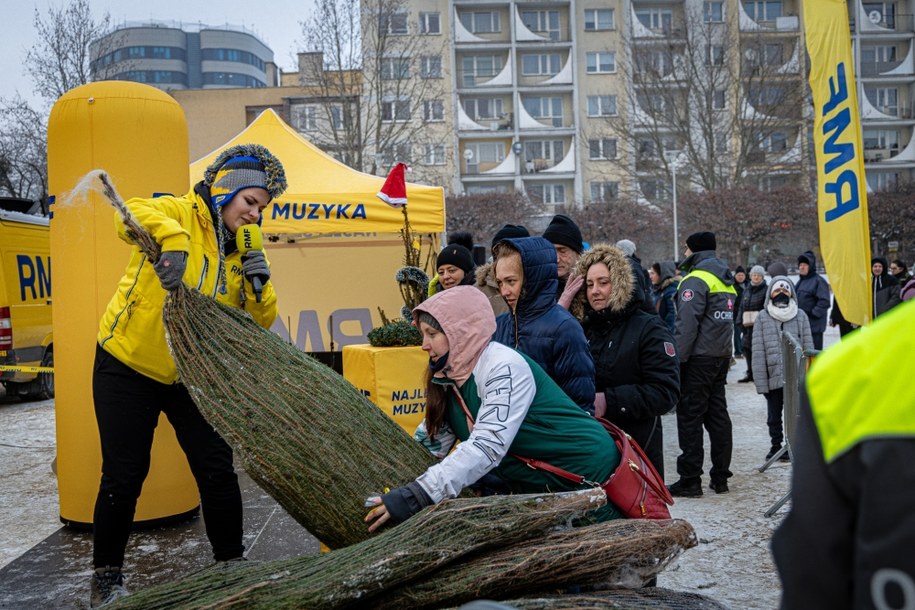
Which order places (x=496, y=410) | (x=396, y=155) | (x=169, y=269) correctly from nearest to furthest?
(x=496, y=410) < (x=169, y=269) < (x=396, y=155)

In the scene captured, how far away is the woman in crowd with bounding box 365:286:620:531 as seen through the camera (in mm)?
2703

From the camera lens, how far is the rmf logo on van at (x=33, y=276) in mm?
11584

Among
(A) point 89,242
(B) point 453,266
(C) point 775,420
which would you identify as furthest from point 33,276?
(C) point 775,420

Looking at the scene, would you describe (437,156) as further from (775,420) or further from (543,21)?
(775,420)

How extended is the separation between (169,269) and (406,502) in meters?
1.29

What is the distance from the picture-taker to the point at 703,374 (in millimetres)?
6539

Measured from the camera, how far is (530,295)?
12.0 feet

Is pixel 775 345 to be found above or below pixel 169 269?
below

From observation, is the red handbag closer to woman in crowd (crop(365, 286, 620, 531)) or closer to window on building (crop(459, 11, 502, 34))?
woman in crowd (crop(365, 286, 620, 531))

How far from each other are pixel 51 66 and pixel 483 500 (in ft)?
77.1

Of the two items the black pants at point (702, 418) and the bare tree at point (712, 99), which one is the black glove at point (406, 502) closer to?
the black pants at point (702, 418)

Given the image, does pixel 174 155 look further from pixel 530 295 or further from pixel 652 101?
pixel 652 101

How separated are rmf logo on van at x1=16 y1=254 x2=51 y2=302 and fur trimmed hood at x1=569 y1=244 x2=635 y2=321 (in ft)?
29.9

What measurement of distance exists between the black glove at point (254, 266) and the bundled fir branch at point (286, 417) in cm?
48
